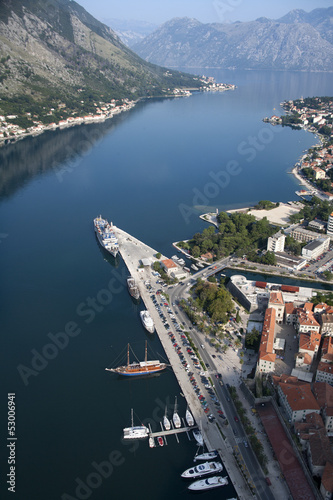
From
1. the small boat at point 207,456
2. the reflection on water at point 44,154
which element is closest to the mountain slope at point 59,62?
the reflection on water at point 44,154

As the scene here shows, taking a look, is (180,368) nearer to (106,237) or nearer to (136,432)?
(136,432)

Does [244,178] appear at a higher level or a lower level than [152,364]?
higher

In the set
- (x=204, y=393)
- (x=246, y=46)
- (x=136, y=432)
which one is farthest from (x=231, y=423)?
(x=246, y=46)

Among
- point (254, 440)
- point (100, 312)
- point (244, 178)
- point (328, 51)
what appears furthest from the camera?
point (328, 51)

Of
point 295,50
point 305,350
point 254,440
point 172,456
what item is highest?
point 295,50

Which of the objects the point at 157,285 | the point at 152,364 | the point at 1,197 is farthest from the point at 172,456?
the point at 1,197

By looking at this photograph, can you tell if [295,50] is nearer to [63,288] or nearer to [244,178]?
[244,178]
